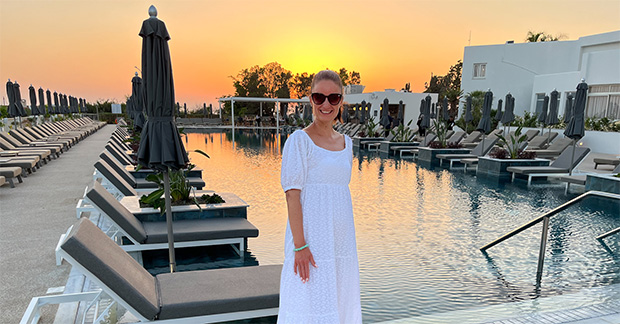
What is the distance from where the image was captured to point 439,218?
614 cm

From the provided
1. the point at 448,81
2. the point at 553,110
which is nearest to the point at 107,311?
the point at 553,110

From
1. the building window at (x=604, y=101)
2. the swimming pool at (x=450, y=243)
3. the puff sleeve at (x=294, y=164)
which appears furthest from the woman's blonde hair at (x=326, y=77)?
the building window at (x=604, y=101)

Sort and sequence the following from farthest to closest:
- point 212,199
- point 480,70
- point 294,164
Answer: point 480,70 → point 212,199 → point 294,164

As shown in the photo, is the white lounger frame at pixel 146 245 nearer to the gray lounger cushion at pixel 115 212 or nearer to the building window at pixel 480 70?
the gray lounger cushion at pixel 115 212

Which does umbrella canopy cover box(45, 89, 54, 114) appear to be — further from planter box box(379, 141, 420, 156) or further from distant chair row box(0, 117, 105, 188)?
planter box box(379, 141, 420, 156)

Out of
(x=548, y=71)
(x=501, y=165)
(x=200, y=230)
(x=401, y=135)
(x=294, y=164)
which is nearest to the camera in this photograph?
(x=294, y=164)

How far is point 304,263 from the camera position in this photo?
64.2 inches

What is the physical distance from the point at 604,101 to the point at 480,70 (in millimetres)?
9375

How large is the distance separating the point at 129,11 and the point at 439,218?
1343 centimetres

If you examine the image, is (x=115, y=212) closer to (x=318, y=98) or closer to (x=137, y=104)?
(x=318, y=98)

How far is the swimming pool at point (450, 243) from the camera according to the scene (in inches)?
140

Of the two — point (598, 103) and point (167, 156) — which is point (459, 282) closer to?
point (167, 156)

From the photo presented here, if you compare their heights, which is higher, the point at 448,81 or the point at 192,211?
the point at 448,81

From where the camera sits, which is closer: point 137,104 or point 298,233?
point 298,233
